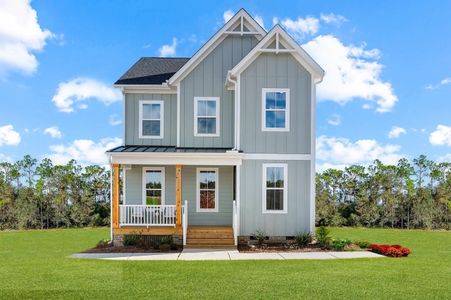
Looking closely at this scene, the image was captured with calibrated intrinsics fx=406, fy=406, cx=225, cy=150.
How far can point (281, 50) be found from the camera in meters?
16.4

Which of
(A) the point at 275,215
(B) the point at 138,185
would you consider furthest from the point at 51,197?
(A) the point at 275,215

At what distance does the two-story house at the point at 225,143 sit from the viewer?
629 inches

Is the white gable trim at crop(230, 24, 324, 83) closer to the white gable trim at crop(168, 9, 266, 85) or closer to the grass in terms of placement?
the white gable trim at crop(168, 9, 266, 85)

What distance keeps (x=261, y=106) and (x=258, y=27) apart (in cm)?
400

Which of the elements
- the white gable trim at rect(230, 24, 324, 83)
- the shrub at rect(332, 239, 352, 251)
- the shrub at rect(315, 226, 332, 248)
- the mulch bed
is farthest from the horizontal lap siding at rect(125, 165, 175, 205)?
Result: the shrub at rect(332, 239, 352, 251)

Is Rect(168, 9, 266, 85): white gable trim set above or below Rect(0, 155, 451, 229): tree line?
above

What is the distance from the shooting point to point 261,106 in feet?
54.2

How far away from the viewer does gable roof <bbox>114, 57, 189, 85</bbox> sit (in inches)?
739

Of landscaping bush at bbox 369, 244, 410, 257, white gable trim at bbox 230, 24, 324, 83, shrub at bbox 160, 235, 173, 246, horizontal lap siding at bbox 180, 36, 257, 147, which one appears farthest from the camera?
horizontal lap siding at bbox 180, 36, 257, 147

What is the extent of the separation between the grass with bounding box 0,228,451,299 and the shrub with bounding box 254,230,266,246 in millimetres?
3541

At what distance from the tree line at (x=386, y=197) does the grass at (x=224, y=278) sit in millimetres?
11086

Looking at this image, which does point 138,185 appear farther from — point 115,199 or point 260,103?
point 260,103

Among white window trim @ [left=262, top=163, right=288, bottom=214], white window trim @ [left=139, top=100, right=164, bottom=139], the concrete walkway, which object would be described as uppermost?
white window trim @ [left=139, top=100, right=164, bottom=139]

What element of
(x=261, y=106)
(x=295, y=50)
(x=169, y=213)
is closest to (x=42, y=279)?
(x=169, y=213)
